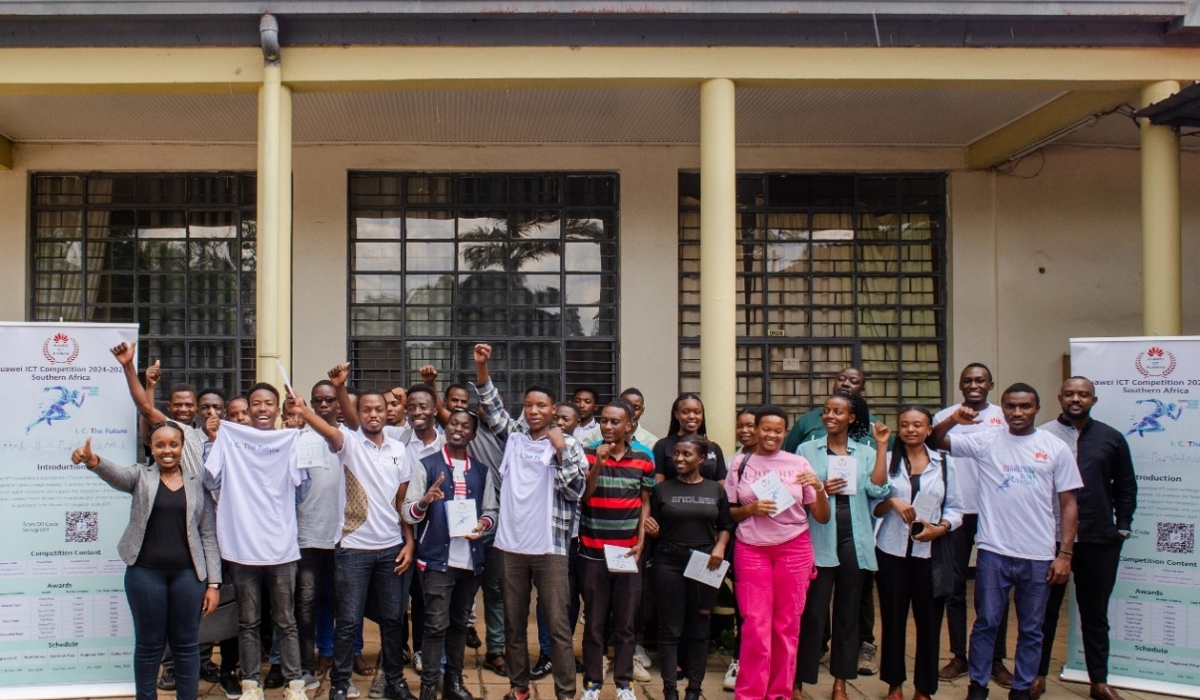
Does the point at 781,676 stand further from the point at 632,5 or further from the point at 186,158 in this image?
the point at 186,158

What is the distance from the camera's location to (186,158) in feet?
31.1

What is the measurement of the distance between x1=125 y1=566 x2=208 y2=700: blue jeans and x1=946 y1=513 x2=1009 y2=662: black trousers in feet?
13.6

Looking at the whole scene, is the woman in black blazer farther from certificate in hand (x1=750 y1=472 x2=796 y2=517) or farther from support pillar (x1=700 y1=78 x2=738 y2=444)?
support pillar (x1=700 y1=78 x2=738 y2=444)

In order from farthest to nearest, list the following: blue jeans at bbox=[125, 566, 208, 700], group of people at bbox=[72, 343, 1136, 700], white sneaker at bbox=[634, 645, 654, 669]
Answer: white sneaker at bbox=[634, 645, 654, 669] → group of people at bbox=[72, 343, 1136, 700] → blue jeans at bbox=[125, 566, 208, 700]

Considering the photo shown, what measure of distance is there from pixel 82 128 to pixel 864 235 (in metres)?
7.52

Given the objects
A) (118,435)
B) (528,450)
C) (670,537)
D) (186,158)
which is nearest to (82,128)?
(186,158)

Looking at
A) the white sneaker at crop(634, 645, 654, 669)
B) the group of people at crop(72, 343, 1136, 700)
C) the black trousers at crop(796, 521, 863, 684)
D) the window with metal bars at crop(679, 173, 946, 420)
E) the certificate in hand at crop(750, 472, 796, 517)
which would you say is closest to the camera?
the certificate in hand at crop(750, 472, 796, 517)

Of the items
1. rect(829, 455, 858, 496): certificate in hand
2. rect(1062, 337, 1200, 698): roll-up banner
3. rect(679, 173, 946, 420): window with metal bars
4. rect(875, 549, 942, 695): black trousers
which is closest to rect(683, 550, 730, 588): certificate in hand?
rect(829, 455, 858, 496): certificate in hand

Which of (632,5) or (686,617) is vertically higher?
(632,5)

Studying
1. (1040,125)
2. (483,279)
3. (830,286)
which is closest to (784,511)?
(830,286)

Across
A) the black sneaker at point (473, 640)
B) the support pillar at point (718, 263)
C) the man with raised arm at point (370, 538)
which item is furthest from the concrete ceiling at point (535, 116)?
the black sneaker at point (473, 640)

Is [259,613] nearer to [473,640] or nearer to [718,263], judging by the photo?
[473,640]

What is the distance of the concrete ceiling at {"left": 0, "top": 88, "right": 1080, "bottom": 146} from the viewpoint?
802 cm

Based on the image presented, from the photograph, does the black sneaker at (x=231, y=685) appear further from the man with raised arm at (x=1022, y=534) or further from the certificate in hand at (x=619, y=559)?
the man with raised arm at (x=1022, y=534)
